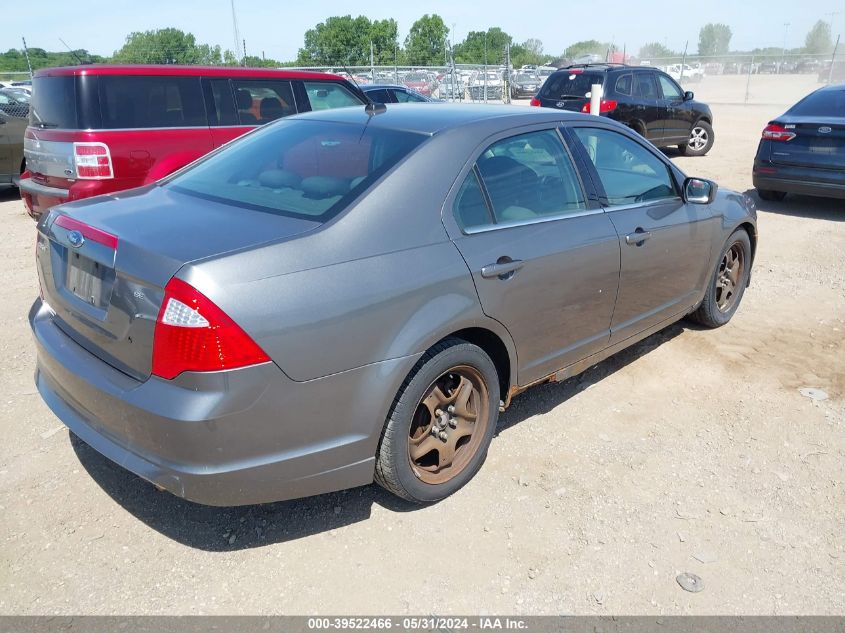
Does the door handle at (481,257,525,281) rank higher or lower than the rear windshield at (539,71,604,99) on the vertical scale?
lower

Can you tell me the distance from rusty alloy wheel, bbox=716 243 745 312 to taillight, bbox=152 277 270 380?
12.4 ft

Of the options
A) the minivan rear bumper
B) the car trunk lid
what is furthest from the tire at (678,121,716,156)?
A: the car trunk lid

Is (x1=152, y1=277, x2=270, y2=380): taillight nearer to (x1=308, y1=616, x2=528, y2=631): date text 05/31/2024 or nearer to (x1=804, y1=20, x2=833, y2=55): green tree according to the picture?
(x1=308, y1=616, x2=528, y2=631): date text 05/31/2024

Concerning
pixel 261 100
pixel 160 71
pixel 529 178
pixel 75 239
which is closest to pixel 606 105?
pixel 261 100

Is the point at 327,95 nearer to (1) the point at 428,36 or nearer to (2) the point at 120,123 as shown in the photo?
(2) the point at 120,123

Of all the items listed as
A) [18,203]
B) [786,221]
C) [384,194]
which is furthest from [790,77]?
[384,194]

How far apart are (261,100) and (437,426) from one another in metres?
5.54

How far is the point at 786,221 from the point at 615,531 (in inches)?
277

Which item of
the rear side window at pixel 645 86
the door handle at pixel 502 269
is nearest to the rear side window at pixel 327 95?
the door handle at pixel 502 269

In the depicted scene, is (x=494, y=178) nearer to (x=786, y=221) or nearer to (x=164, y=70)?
(x=164, y=70)

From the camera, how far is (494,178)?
3.13 metres

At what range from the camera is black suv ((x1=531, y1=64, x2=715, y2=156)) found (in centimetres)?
1221

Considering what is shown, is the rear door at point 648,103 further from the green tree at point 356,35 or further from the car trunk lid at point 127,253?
the green tree at point 356,35

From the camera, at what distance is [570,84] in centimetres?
1248
